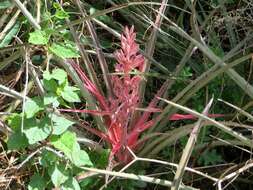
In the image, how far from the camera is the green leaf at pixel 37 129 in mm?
1150

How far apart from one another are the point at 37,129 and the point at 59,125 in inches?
2.1

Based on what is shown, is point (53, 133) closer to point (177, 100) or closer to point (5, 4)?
point (177, 100)

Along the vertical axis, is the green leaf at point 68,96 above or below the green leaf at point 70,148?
above

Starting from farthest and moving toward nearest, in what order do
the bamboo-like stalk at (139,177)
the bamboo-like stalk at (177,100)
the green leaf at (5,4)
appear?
the green leaf at (5,4) < the bamboo-like stalk at (177,100) < the bamboo-like stalk at (139,177)

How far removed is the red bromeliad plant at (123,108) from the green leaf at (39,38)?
16 cm

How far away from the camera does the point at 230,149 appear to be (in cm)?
150

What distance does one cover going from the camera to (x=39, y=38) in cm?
118

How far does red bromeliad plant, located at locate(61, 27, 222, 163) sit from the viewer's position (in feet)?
3.87

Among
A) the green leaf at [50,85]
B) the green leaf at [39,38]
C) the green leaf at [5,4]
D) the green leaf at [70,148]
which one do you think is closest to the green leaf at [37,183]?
the green leaf at [70,148]

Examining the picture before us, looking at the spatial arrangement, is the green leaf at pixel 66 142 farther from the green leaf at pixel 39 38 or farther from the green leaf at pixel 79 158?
the green leaf at pixel 39 38

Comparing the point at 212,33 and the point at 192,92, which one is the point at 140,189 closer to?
the point at 192,92

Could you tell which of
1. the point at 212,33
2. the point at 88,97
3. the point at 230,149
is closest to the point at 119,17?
the point at 212,33

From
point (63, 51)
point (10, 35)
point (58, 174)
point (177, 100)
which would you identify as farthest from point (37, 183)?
point (10, 35)

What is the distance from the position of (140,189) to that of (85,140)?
22 cm
